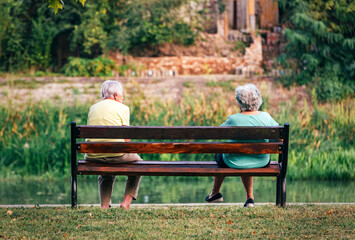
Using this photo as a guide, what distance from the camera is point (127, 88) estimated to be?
16922mm

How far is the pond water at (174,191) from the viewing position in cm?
787

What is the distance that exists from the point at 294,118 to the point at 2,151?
18.3 feet

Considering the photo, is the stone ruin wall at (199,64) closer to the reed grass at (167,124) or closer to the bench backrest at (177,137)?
the reed grass at (167,124)


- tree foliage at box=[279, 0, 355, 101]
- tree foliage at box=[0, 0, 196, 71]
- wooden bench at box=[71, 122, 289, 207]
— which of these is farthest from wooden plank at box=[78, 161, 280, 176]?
tree foliage at box=[0, 0, 196, 71]

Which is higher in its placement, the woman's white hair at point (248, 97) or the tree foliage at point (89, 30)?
the tree foliage at point (89, 30)

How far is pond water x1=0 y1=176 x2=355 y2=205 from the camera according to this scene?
787 cm

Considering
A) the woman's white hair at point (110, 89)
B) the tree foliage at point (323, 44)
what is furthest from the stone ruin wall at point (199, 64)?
the woman's white hair at point (110, 89)

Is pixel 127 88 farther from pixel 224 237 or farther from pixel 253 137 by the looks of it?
pixel 224 237

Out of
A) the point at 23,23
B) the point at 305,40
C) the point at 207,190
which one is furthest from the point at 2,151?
the point at 23,23

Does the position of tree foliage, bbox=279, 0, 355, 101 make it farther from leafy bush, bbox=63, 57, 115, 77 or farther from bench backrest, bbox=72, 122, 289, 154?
bench backrest, bbox=72, 122, 289, 154

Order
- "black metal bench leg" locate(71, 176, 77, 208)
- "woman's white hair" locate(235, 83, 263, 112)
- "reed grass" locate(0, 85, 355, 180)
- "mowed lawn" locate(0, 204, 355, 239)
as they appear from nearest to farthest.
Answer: "mowed lawn" locate(0, 204, 355, 239) → "black metal bench leg" locate(71, 176, 77, 208) → "woman's white hair" locate(235, 83, 263, 112) → "reed grass" locate(0, 85, 355, 180)

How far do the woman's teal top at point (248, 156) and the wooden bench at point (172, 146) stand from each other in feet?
0.27

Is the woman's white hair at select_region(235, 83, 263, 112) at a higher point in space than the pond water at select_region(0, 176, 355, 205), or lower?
higher

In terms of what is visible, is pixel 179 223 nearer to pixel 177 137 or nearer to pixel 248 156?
pixel 177 137
